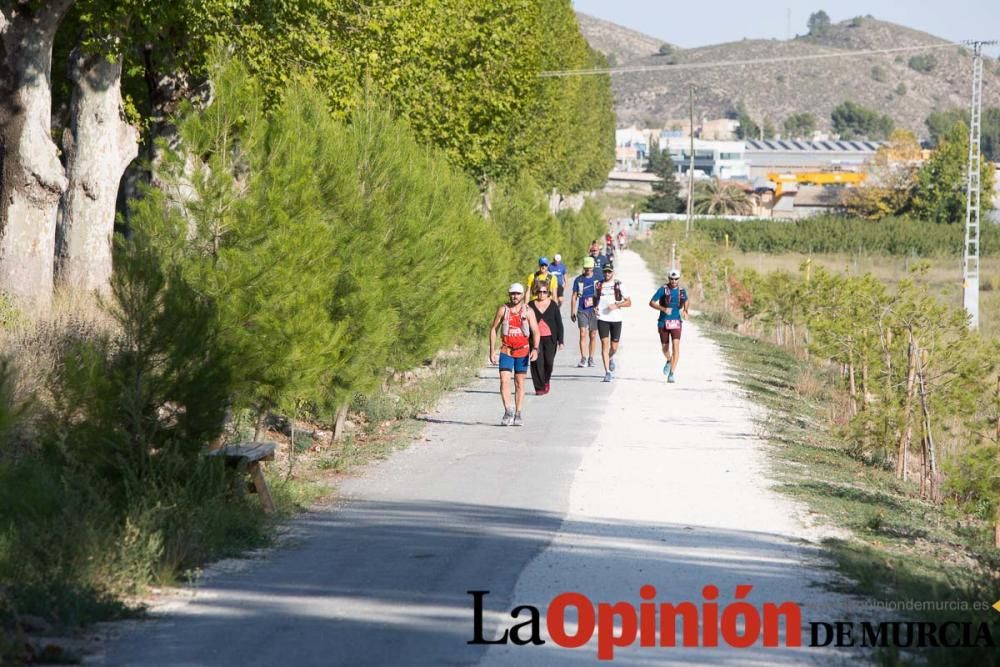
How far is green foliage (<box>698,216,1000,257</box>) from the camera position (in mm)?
93188

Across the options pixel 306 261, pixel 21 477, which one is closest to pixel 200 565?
pixel 21 477

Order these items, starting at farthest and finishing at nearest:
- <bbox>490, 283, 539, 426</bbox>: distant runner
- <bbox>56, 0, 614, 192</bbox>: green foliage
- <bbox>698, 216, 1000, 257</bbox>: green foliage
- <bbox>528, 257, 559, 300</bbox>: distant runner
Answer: <bbox>698, 216, 1000, 257</bbox>: green foliage < <bbox>528, 257, 559, 300</bbox>: distant runner < <bbox>56, 0, 614, 192</bbox>: green foliage < <bbox>490, 283, 539, 426</bbox>: distant runner

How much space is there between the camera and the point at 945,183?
114 meters

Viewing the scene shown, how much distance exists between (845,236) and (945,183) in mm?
22425

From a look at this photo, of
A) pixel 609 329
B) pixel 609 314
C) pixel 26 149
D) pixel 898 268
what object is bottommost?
pixel 898 268

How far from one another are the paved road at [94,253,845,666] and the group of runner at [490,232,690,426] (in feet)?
2.59

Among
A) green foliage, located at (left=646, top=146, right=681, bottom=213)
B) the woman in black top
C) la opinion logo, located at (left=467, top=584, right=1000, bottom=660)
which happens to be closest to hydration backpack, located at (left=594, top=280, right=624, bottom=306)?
the woman in black top

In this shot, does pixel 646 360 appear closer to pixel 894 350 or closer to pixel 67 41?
A: pixel 894 350

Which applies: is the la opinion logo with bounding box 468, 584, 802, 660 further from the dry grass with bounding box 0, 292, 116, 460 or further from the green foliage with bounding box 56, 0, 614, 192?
the green foliage with bounding box 56, 0, 614, 192

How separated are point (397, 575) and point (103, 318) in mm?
8503

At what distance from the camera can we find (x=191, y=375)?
36.0 feet

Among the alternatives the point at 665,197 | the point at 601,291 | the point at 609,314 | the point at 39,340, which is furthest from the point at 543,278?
the point at 665,197

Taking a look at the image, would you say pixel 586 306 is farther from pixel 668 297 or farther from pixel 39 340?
pixel 39 340

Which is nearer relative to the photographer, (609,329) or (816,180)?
(609,329)
